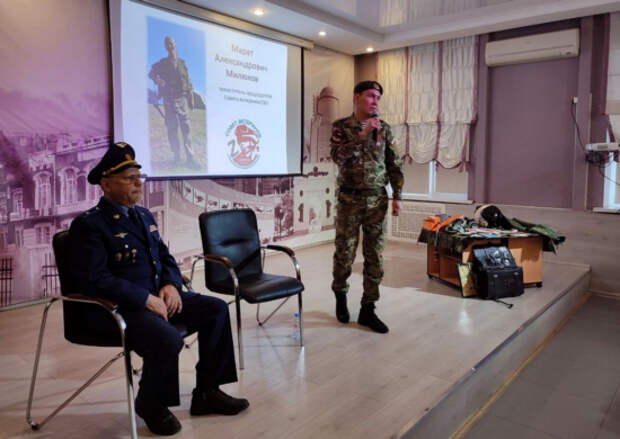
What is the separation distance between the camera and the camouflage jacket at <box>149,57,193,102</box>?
4.63m

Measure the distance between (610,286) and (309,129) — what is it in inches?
154

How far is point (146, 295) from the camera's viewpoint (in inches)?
78.6

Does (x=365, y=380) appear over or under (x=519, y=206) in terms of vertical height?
under

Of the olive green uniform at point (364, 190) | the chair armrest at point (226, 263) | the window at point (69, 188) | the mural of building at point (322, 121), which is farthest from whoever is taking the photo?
the mural of building at point (322, 121)

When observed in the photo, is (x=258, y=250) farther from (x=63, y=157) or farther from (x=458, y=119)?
(x=458, y=119)

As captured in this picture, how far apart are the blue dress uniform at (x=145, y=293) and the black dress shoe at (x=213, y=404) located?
0.12 feet

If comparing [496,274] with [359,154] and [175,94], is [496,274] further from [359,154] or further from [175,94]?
[175,94]

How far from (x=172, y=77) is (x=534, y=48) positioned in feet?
13.1

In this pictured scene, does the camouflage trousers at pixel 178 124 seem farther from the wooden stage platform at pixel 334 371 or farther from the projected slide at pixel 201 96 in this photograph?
the wooden stage platform at pixel 334 371

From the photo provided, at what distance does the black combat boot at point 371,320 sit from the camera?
10.6 feet

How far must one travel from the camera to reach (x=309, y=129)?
6.48 meters

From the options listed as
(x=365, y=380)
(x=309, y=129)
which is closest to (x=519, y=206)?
(x=309, y=129)

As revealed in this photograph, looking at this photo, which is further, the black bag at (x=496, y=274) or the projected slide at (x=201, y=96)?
the projected slide at (x=201, y=96)

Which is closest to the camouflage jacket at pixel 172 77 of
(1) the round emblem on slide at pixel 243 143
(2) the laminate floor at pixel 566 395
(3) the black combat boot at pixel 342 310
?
(1) the round emblem on slide at pixel 243 143
